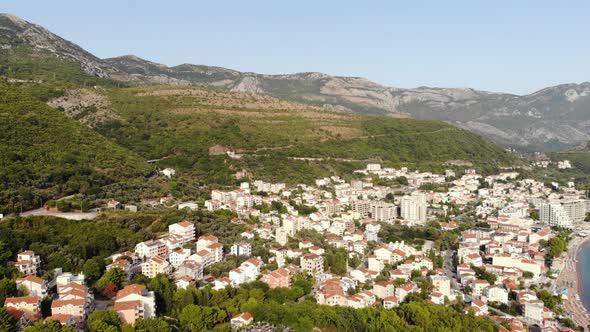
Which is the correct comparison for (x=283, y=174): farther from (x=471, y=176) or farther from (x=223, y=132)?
(x=471, y=176)

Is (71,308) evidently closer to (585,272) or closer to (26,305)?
(26,305)

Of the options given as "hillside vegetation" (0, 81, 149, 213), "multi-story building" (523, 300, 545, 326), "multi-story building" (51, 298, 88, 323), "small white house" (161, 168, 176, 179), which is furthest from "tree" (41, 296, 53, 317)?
"small white house" (161, 168, 176, 179)

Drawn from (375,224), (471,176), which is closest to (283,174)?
(375,224)

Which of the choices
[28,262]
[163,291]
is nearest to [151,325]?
[163,291]

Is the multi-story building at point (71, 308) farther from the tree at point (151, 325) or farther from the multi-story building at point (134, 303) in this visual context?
the tree at point (151, 325)

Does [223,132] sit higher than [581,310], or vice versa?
[223,132]
